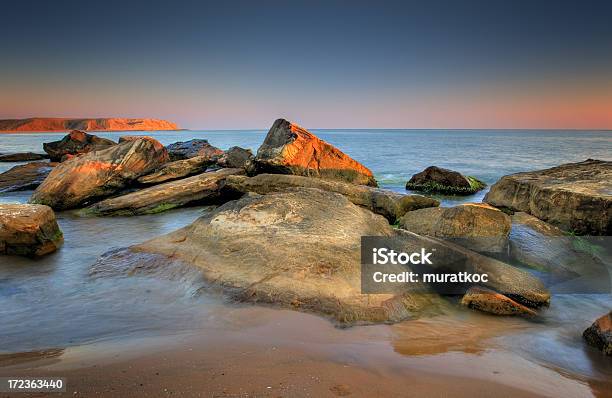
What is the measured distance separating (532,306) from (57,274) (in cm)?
676

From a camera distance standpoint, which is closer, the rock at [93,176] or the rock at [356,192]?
the rock at [356,192]

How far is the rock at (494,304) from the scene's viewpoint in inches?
190

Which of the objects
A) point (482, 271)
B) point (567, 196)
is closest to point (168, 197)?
point (482, 271)

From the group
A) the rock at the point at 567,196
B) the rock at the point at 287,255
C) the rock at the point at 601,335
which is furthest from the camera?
the rock at the point at 567,196

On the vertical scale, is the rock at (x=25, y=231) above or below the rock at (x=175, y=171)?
below

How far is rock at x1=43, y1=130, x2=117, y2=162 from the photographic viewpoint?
24.2 metres

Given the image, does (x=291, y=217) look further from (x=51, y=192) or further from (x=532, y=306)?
(x=51, y=192)

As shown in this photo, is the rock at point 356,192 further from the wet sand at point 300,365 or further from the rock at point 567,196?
the wet sand at point 300,365

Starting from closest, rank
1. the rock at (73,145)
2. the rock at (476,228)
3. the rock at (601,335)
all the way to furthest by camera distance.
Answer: the rock at (601,335) → the rock at (476,228) → the rock at (73,145)

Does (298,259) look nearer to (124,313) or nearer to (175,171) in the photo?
(124,313)

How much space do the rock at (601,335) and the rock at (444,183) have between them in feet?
39.7

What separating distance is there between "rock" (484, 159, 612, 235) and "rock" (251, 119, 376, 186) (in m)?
4.20

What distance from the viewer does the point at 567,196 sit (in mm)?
8328

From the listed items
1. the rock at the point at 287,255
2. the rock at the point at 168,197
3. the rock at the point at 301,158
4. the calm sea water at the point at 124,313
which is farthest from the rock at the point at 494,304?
the rock at the point at 168,197
